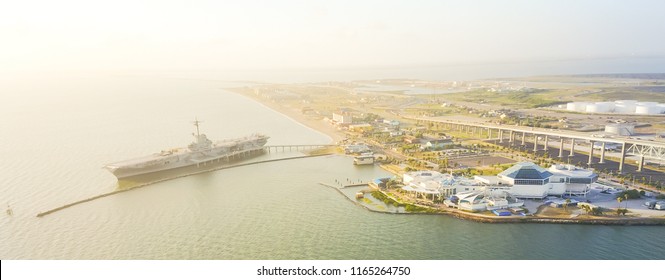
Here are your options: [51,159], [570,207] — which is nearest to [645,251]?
[570,207]

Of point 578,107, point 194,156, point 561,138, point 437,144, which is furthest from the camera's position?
point 578,107

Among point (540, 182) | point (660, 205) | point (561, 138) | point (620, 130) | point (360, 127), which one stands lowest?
point (660, 205)

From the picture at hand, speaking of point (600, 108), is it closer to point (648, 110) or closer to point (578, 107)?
point (578, 107)

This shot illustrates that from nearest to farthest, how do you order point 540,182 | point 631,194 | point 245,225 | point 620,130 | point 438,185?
point 245,225 → point 631,194 → point 540,182 → point 438,185 → point 620,130

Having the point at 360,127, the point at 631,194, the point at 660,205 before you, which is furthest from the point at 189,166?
the point at 660,205

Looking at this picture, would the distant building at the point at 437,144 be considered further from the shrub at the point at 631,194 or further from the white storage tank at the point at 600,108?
the white storage tank at the point at 600,108

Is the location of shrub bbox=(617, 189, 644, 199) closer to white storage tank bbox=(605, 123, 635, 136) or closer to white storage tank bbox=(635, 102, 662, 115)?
white storage tank bbox=(605, 123, 635, 136)

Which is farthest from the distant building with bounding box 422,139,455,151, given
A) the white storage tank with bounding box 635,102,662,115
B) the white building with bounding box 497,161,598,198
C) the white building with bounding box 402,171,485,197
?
the white storage tank with bounding box 635,102,662,115

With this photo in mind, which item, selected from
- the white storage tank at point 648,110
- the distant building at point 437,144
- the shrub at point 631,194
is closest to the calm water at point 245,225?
the shrub at point 631,194
